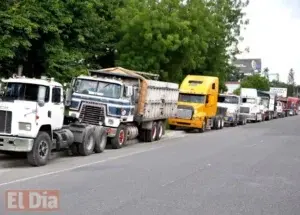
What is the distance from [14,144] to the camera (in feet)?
42.7

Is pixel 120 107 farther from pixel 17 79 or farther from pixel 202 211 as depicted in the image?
pixel 202 211

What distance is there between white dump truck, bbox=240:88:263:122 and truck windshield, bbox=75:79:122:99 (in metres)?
27.4

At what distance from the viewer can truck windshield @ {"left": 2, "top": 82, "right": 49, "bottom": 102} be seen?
45.0 feet

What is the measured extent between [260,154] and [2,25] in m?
11.5

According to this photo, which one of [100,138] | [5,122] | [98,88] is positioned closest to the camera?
[5,122]

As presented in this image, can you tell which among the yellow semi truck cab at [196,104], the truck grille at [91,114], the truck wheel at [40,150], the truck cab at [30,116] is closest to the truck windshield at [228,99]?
the yellow semi truck cab at [196,104]

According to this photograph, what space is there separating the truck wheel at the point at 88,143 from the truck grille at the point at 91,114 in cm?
169

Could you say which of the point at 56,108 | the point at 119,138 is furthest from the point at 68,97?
the point at 56,108

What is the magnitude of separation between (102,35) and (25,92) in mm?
16433

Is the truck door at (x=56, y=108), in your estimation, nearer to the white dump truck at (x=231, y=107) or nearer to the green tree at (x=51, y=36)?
the green tree at (x=51, y=36)

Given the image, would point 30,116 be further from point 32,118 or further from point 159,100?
point 159,100

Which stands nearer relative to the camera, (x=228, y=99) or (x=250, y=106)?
(x=228, y=99)

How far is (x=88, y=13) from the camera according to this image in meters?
26.9

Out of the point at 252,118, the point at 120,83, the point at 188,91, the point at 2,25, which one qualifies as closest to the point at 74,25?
the point at 2,25
